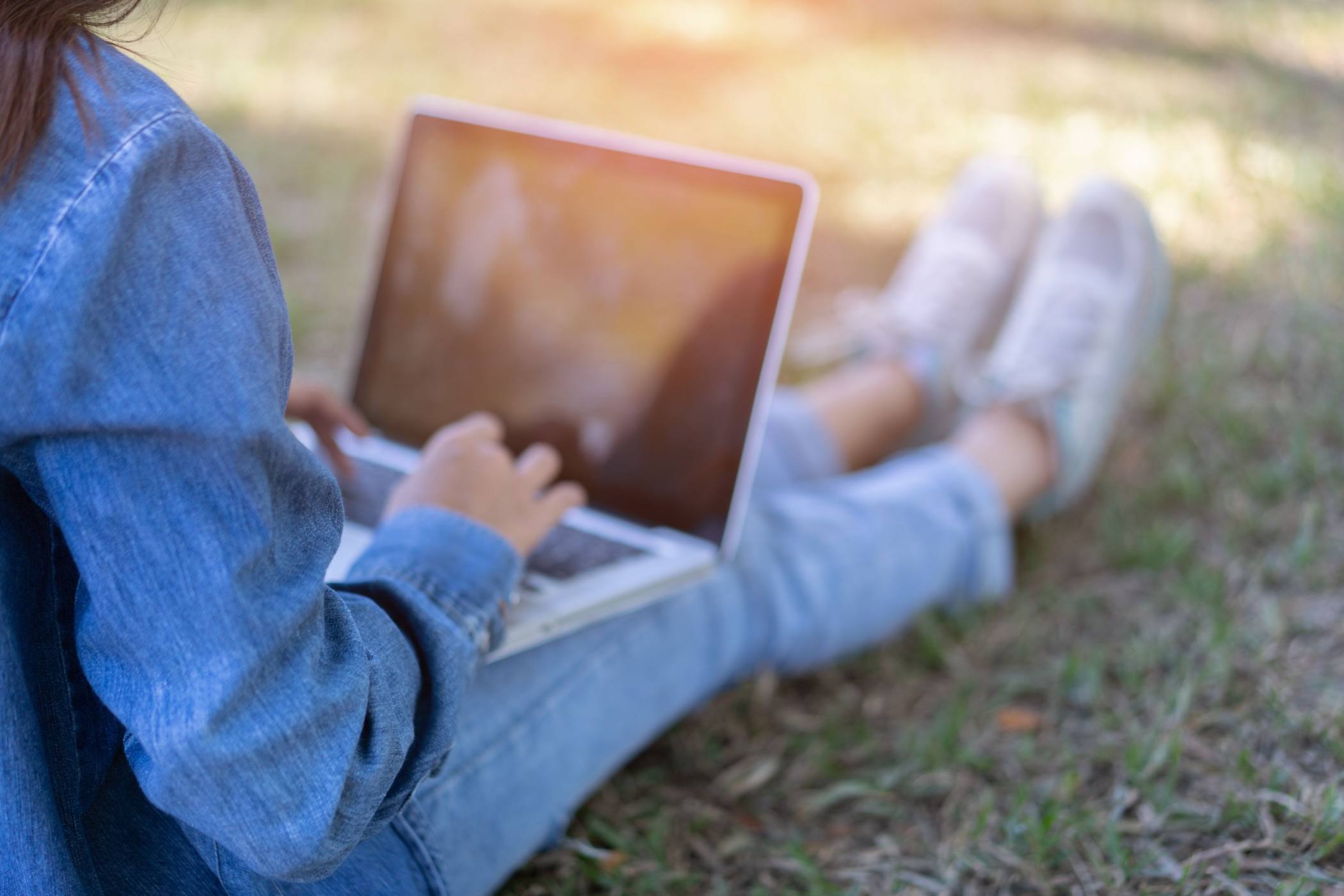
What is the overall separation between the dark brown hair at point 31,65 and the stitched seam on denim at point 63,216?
0.02 m

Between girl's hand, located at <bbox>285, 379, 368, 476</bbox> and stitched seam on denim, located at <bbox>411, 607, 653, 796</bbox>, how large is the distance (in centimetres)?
39

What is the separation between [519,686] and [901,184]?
2.11 meters

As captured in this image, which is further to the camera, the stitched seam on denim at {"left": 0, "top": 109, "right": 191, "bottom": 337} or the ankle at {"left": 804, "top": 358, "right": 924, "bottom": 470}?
the ankle at {"left": 804, "top": 358, "right": 924, "bottom": 470}

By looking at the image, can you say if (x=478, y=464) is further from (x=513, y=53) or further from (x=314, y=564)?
(x=513, y=53)

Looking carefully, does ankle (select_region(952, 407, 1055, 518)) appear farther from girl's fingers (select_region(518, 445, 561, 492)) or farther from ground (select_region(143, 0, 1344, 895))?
girl's fingers (select_region(518, 445, 561, 492))

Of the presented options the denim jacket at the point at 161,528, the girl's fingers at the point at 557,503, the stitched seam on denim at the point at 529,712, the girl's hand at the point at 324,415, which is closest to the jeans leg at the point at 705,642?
the stitched seam on denim at the point at 529,712

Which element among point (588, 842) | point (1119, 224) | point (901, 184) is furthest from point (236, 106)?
point (588, 842)

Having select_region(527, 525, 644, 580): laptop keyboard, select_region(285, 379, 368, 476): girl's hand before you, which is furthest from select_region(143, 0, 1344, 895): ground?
select_region(285, 379, 368, 476): girl's hand

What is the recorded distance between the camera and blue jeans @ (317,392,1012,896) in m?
0.92

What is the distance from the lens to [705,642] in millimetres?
1224

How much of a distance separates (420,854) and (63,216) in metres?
0.53

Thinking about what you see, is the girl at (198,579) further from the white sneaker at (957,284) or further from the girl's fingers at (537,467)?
the white sneaker at (957,284)

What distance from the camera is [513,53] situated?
140 inches

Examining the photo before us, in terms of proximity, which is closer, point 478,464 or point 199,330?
point 199,330
